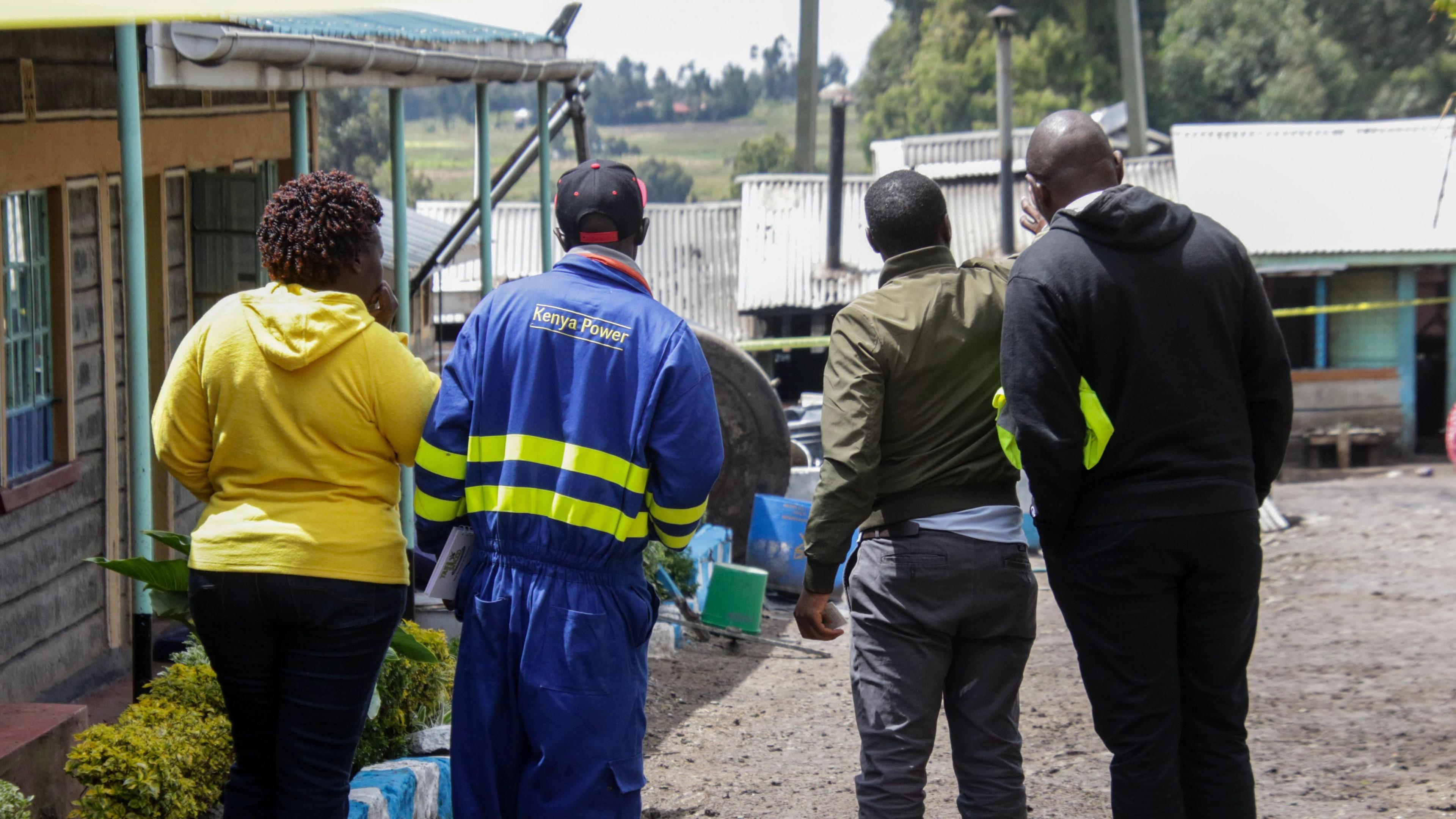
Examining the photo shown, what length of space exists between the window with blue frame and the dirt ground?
105 inches

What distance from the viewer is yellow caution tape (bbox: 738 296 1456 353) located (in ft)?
51.7

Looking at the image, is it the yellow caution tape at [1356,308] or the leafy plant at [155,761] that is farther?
the yellow caution tape at [1356,308]

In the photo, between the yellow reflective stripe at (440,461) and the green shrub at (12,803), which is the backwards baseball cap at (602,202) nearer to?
the yellow reflective stripe at (440,461)

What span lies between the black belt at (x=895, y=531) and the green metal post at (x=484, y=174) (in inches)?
155

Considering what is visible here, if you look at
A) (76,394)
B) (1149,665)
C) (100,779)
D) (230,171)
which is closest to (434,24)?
(230,171)

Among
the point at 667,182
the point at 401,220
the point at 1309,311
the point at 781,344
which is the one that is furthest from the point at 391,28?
the point at 667,182

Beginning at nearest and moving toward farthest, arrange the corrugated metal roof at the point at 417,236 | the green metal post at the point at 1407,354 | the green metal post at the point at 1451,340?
the corrugated metal roof at the point at 417,236 < the green metal post at the point at 1407,354 < the green metal post at the point at 1451,340

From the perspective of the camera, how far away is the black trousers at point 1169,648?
3016 millimetres

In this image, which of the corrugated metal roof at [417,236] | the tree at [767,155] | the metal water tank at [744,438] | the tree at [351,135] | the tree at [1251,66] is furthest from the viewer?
the tree at [767,155]

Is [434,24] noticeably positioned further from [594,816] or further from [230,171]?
[594,816]

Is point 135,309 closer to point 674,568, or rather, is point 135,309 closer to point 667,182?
point 674,568

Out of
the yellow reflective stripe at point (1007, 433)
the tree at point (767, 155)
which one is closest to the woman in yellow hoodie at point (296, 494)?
the yellow reflective stripe at point (1007, 433)

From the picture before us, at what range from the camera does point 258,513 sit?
2.95 metres

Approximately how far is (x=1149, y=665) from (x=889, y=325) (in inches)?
39.4
